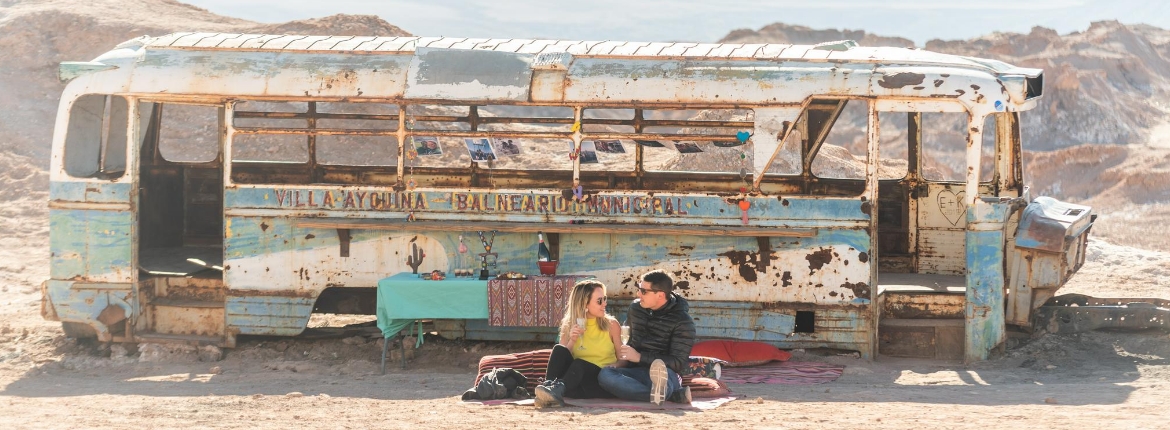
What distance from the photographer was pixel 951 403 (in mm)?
8312

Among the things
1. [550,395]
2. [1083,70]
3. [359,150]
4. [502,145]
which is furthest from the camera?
[1083,70]

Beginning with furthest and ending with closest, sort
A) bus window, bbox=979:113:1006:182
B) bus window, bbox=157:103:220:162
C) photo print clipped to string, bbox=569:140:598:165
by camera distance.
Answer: bus window, bbox=979:113:1006:182, bus window, bbox=157:103:220:162, photo print clipped to string, bbox=569:140:598:165

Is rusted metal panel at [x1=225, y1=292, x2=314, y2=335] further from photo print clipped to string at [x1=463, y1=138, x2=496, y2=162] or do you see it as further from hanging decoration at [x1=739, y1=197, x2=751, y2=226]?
hanging decoration at [x1=739, y1=197, x2=751, y2=226]

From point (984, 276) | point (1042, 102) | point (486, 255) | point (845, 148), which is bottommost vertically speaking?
point (984, 276)

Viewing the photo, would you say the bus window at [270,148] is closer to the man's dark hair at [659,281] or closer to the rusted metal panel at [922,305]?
the rusted metal panel at [922,305]

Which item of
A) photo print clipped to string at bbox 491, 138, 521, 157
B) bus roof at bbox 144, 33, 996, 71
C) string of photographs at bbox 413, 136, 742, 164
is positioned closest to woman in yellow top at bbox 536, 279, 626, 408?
string of photographs at bbox 413, 136, 742, 164

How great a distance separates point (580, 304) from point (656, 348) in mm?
560

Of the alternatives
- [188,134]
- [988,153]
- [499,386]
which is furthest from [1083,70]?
[499,386]

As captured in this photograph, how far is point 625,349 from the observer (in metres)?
8.09

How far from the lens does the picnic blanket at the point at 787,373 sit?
922 cm

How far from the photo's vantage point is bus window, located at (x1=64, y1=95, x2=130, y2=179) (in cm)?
1059

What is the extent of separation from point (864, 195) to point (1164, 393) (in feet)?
8.15

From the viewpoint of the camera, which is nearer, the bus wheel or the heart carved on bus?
the bus wheel

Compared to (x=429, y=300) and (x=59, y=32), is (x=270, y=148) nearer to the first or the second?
(x=59, y=32)
